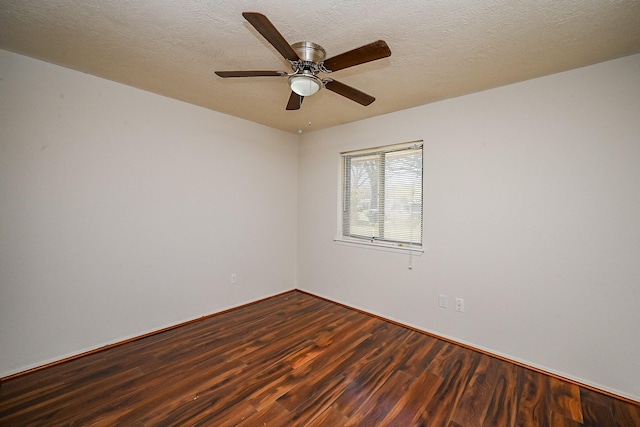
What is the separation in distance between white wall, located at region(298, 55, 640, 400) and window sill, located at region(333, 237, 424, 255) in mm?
103

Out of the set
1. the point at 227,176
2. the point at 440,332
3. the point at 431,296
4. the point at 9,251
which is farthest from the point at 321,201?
the point at 9,251

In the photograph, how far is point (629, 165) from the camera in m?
1.83

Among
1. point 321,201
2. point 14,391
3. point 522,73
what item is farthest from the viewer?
point 321,201

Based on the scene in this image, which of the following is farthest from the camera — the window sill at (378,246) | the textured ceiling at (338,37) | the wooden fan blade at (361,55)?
the window sill at (378,246)

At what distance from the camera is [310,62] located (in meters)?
1.66

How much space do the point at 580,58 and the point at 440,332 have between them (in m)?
2.55

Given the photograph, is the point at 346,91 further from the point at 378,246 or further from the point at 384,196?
the point at 378,246

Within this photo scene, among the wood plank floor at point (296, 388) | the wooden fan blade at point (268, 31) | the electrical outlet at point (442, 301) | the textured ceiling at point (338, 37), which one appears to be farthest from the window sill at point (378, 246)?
the wooden fan blade at point (268, 31)

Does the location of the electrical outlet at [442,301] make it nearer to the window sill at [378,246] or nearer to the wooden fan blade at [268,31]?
the window sill at [378,246]

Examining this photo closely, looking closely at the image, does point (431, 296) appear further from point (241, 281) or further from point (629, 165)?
point (241, 281)

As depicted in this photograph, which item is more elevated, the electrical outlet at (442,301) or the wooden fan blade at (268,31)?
the wooden fan blade at (268,31)

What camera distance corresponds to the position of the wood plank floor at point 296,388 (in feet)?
5.30

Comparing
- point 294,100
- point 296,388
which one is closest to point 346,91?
point 294,100

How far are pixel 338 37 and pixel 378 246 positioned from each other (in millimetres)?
2214
